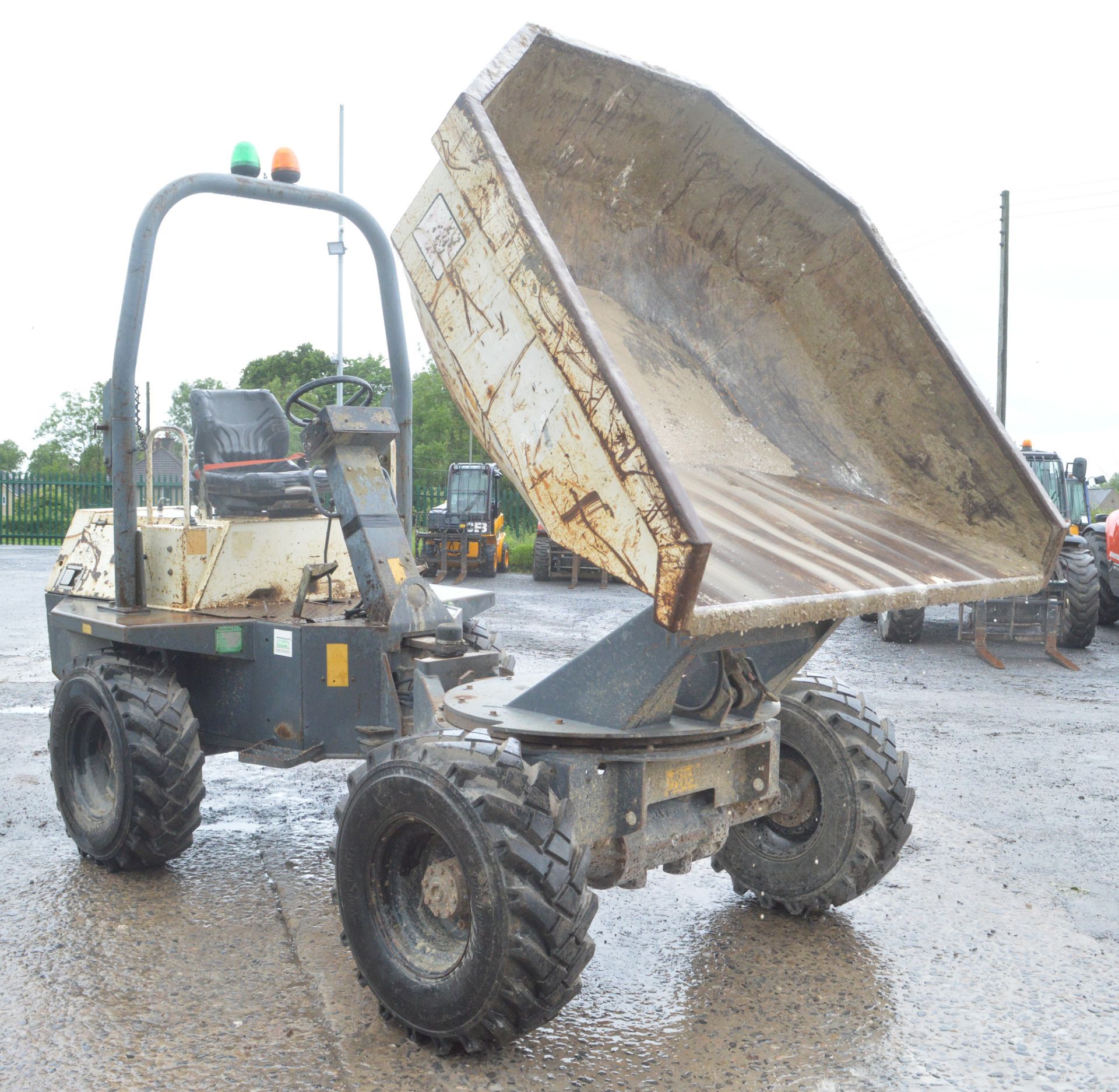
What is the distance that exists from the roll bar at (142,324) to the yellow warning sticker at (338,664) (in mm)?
680

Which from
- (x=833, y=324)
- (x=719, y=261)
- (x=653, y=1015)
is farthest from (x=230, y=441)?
(x=653, y=1015)

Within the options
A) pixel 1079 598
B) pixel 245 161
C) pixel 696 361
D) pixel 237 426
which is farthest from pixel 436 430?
pixel 696 361

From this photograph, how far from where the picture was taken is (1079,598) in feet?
38.9

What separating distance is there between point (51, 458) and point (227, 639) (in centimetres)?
5173

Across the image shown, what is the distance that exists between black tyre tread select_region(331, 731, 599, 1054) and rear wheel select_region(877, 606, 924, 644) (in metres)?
9.72

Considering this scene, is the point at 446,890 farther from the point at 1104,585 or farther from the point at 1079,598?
the point at 1104,585

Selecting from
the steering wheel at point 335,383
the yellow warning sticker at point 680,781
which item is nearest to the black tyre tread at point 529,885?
the yellow warning sticker at point 680,781

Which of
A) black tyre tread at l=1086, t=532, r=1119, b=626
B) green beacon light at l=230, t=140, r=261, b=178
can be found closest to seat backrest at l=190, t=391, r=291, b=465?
green beacon light at l=230, t=140, r=261, b=178

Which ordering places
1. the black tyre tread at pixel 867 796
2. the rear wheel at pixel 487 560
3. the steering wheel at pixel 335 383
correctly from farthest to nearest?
the rear wheel at pixel 487 560 → the steering wheel at pixel 335 383 → the black tyre tread at pixel 867 796

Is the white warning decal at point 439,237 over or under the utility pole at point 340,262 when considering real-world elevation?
under

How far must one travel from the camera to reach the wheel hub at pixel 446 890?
129 inches

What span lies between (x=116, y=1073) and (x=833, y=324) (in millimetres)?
3512

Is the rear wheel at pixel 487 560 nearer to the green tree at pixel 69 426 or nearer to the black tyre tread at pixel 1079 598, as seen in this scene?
the black tyre tread at pixel 1079 598

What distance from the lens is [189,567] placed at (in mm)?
5012
